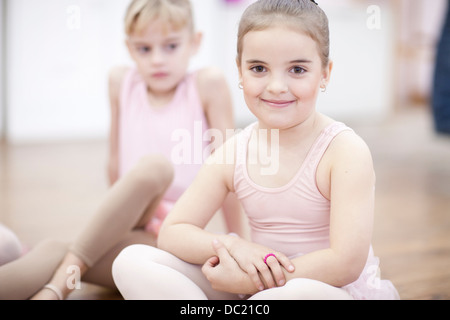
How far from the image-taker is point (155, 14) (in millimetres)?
1132

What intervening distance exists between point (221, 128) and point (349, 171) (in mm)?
502

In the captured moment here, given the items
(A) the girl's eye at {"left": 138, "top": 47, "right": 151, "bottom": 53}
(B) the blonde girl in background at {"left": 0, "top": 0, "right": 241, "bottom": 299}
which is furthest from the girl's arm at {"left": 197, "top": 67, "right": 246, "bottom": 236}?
(A) the girl's eye at {"left": 138, "top": 47, "right": 151, "bottom": 53}

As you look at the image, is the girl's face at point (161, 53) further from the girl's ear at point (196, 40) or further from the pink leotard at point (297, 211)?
the pink leotard at point (297, 211)

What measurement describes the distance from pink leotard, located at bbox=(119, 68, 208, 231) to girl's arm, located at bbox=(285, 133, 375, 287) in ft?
1.64

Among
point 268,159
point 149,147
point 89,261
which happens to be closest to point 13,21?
point 149,147

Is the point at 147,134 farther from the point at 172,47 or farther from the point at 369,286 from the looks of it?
the point at 369,286

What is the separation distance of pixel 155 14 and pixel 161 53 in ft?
0.25

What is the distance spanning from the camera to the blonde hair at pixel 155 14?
44.6 inches

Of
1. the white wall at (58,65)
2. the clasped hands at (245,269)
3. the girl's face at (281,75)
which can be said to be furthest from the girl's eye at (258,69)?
the white wall at (58,65)

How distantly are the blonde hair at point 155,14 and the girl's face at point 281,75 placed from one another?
1.42 ft

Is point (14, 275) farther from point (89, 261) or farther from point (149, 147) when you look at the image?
point (149, 147)

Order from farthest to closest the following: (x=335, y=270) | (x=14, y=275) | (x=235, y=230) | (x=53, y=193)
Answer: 1. (x=53, y=193)
2. (x=235, y=230)
3. (x=14, y=275)
4. (x=335, y=270)

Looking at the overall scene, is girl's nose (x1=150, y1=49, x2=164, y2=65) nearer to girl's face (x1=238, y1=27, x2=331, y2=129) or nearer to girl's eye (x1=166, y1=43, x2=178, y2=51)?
girl's eye (x1=166, y1=43, x2=178, y2=51)

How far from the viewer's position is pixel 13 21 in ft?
9.90
